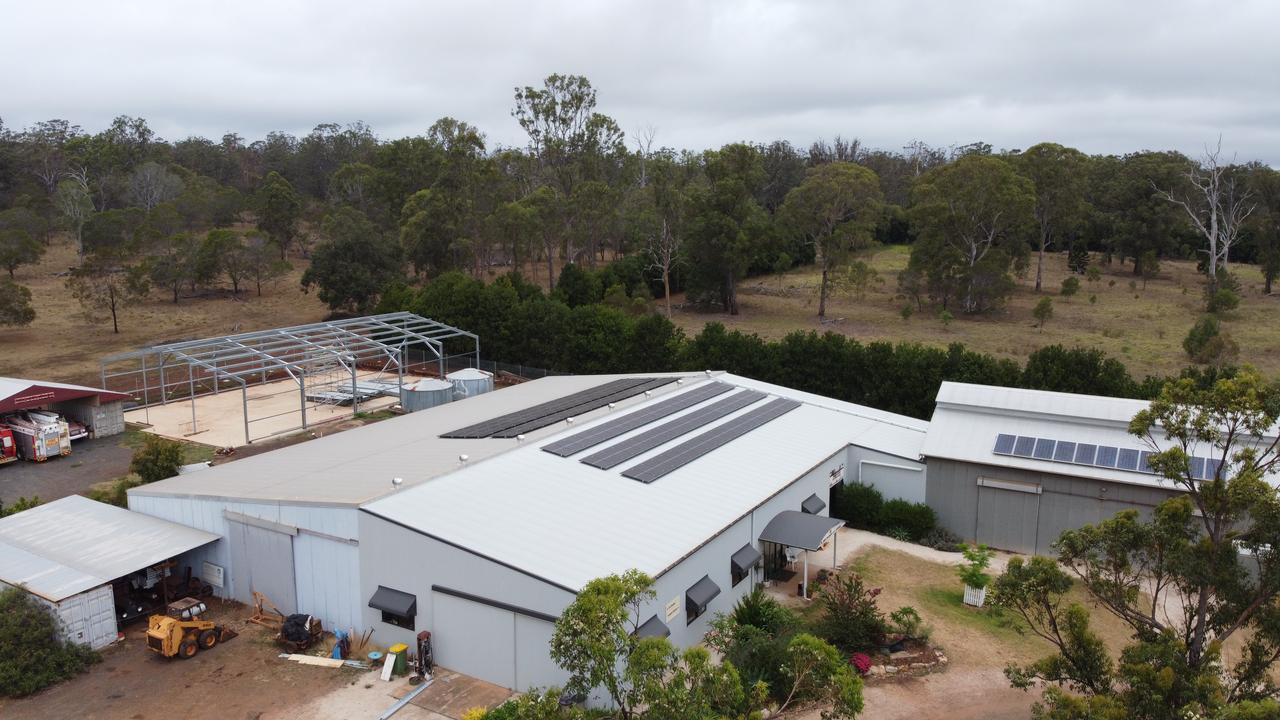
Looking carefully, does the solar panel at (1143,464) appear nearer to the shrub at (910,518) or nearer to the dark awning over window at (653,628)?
the shrub at (910,518)

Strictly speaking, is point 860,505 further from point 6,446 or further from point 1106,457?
point 6,446

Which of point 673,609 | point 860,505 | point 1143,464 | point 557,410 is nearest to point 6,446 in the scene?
point 557,410

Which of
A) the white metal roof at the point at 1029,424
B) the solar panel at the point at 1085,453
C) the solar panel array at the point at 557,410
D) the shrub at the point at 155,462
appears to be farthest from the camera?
the shrub at the point at 155,462

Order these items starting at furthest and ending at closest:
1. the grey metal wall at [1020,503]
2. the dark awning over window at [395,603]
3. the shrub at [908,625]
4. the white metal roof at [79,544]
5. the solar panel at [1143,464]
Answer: the grey metal wall at [1020,503]
the solar panel at [1143,464]
the shrub at [908,625]
the white metal roof at [79,544]
the dark awning over window at [395,603]

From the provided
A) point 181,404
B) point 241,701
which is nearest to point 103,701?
point 241,701

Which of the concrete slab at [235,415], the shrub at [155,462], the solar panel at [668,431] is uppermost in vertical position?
the solar panel at [668,431]

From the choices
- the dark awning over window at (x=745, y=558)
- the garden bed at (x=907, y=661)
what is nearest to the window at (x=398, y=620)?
the dark awning over window at (x=745, y=558)
